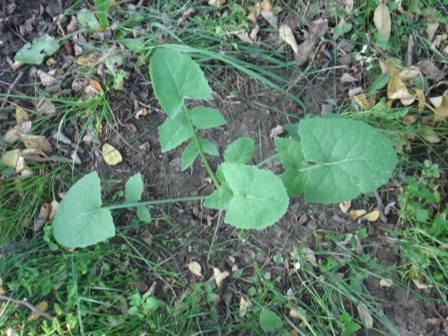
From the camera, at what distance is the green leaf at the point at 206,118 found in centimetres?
186

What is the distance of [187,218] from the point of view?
222 cm

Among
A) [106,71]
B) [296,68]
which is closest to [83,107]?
[106,71]

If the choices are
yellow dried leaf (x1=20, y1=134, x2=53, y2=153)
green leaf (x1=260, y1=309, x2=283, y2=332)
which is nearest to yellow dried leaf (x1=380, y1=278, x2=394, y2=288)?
green leaf (x1=260, y1=309, x2=283, y2=332)

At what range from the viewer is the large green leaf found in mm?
1682

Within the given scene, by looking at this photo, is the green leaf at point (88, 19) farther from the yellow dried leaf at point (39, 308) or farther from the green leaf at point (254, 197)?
the yellow dried leaf at point (39, 308)

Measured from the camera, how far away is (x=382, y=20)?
91.7 inches

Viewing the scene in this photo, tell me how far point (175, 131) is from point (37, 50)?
1064 mm

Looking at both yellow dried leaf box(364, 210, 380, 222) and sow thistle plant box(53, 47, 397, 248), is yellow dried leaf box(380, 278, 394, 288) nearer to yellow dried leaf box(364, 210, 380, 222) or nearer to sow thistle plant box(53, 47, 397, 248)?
yellow dried leaf box(364, 210, 380, 222)

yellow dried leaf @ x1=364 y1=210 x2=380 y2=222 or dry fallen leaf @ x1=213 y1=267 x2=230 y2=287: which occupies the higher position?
yellow dried leaf @ x1=364 y1=210 x2=380 y2=222

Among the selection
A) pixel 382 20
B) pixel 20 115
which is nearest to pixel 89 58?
pixel 20 115

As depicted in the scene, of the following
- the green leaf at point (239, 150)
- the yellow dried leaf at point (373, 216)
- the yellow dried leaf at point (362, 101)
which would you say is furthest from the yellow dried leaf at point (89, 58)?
the yellow dried leaf at point (373, 216)

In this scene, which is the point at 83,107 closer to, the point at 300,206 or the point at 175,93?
the point at 175,93

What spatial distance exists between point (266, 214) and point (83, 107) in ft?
3.97

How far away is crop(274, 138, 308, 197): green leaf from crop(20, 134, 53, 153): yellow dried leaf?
1.24 meters
